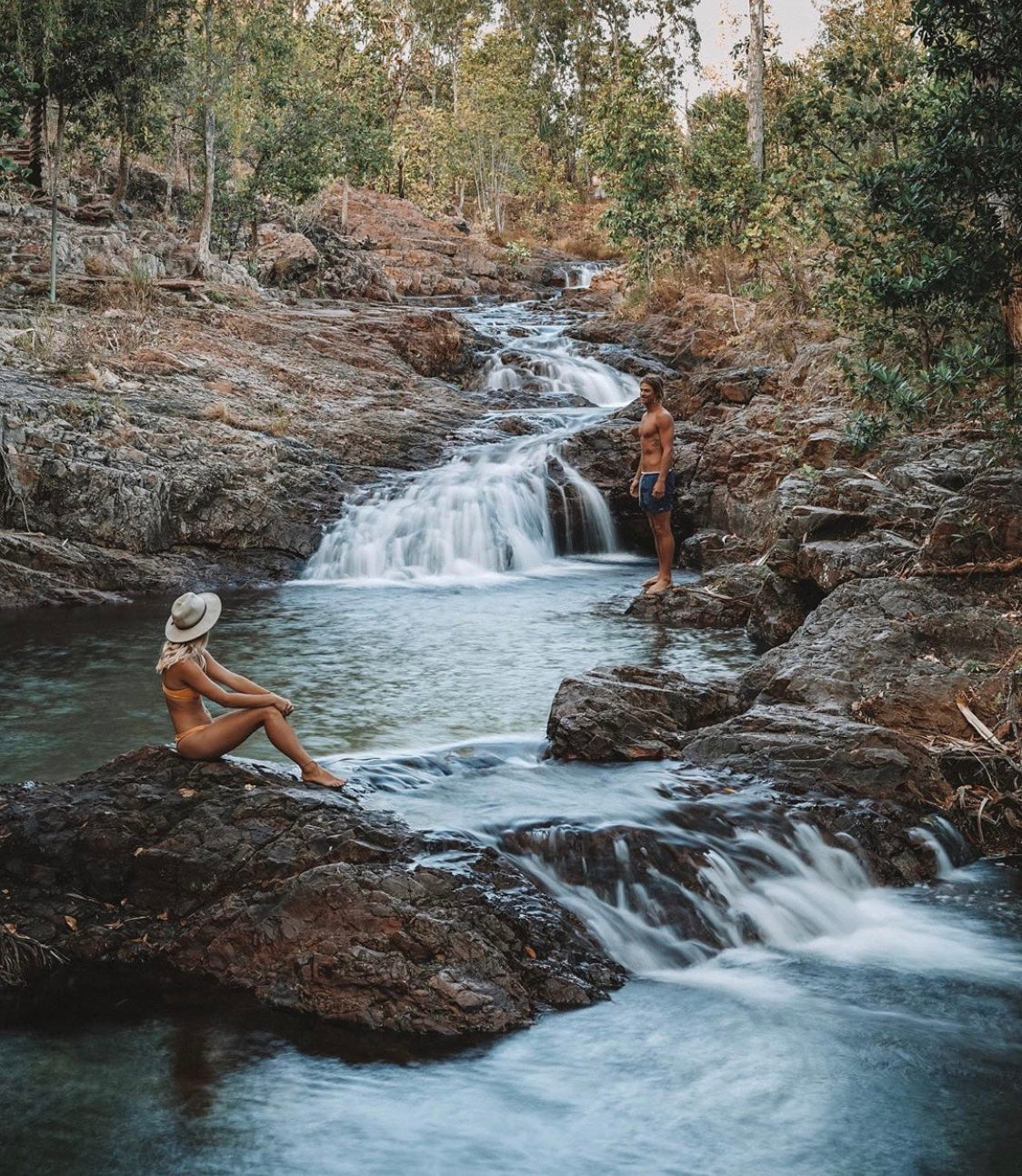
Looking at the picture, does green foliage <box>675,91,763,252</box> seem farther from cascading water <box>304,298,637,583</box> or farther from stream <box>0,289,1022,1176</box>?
stream <box>0,289,1022,1176</box>

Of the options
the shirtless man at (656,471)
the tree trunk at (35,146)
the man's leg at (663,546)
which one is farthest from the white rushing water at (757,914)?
the tree trunk at (35,146)

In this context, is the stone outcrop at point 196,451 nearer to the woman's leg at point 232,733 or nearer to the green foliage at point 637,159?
the green foliage at point 637,159

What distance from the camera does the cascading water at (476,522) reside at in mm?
15477

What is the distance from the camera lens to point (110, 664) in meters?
10.2

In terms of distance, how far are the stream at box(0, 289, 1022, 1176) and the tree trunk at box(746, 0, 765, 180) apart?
64.0 feet

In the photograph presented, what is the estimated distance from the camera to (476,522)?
16406mm

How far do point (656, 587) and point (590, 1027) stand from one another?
28.4 feet

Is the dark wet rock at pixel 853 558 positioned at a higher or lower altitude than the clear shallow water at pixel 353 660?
higher

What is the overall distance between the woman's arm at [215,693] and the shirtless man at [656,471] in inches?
293

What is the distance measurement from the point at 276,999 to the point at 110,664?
20.1ft

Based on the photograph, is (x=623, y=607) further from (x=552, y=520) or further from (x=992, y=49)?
(x=992, y=49)

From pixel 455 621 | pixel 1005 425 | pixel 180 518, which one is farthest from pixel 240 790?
pixel 180 518

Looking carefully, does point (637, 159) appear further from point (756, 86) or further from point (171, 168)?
point (171, 168)

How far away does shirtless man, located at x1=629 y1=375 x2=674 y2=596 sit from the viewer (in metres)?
12.4
